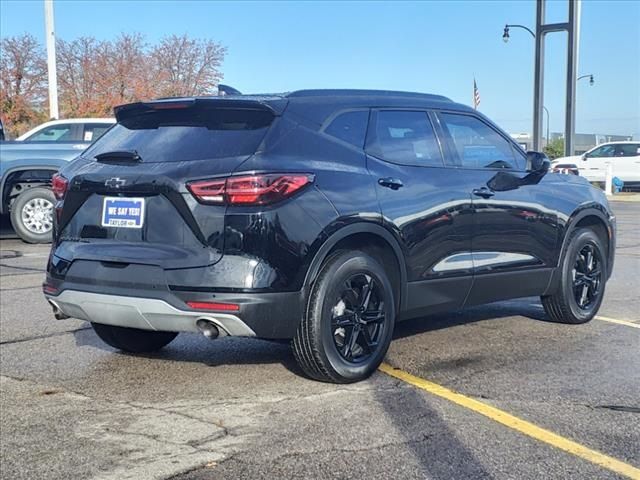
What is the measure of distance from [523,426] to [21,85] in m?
34.4

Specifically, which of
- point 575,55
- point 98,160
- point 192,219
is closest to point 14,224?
point 98,160

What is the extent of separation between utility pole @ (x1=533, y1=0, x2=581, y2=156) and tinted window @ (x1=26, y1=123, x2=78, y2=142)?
69.6 ft

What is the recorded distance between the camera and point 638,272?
981cm

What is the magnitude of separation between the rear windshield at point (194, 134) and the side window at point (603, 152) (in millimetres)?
27128

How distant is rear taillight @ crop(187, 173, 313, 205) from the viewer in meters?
4.36

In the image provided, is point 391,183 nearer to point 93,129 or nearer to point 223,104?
point 223,104

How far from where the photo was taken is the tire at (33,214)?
41.5ft

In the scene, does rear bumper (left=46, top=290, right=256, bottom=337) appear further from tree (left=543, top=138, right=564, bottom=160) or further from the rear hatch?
tree (left=543, top=138, right=564, bottom=160)

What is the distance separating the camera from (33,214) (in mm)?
12773

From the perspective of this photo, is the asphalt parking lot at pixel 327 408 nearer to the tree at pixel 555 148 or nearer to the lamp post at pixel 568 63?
the lamp post at pixel 568 63

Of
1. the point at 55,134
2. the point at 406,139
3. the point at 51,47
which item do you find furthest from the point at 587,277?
the point at 51,47

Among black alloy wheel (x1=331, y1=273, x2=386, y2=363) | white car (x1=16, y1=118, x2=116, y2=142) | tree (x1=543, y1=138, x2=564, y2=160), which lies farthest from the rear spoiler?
tree (x1=543, y1=138, x2=564, y2=160)

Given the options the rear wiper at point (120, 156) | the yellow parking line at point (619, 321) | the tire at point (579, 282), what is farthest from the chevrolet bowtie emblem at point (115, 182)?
the yellow parking line at point (619, 321)

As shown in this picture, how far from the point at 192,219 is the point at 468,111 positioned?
252 cm
